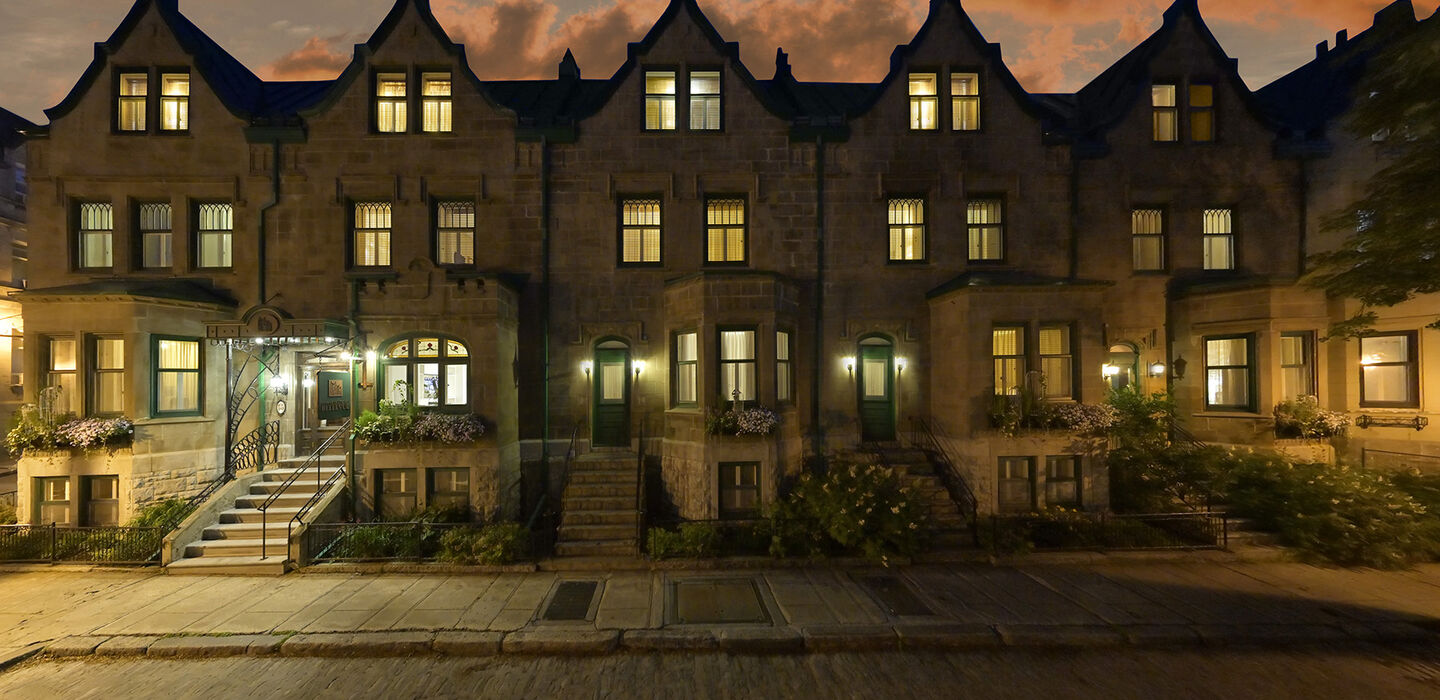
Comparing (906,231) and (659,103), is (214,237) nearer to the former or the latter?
Result: (659,103)

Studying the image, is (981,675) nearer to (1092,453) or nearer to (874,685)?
(874,685)

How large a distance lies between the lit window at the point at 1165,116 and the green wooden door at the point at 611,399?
646 inches

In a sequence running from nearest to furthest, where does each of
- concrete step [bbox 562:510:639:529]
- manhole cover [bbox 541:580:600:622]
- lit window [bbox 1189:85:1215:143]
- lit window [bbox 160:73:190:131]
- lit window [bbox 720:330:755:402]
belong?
1. manhole cover [bbox 541:580:600:622]
2. concrete step [bbox 562:510:639:529]
3. lit window [bbox 720:330:755:402]
4. lit window [bbox 160:73:190:131]
5. lit window [bbox 1189:85:1215:143]

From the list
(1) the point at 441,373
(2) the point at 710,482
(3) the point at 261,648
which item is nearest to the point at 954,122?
(2) the point at 710,482

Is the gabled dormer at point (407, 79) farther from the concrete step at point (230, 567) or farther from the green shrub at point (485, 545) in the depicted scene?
the concrete step at point (230, 567)

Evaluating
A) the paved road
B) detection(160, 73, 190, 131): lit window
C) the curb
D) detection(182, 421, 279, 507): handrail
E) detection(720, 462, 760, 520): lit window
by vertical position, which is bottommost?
the paved road

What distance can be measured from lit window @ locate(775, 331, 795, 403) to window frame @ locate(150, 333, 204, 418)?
14.1 meters

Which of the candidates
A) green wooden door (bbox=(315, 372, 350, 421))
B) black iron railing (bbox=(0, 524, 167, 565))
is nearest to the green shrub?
black iron railing (bbox=(0, 524, 167, 565))

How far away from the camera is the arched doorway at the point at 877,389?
14867mm

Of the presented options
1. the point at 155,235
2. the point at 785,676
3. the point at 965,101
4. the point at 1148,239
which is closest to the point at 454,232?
the point at 155,235

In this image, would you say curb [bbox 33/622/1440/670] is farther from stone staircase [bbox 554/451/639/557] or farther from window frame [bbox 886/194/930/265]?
window frame [bbox 886/194/930/265]

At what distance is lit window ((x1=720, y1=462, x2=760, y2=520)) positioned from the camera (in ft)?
41.9

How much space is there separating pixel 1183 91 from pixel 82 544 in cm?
2892

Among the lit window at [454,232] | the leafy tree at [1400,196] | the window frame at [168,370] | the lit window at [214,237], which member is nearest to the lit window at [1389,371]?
the leafy tree at [1400,196]
